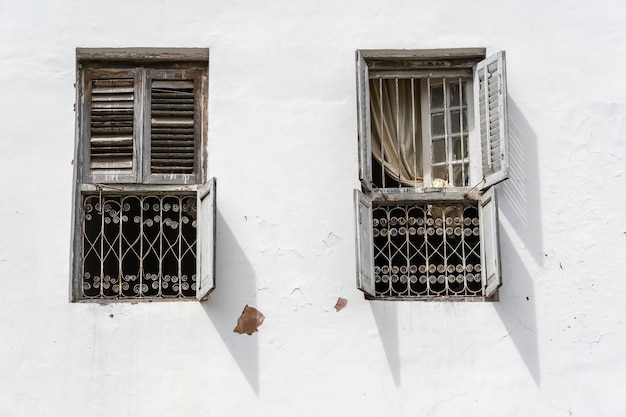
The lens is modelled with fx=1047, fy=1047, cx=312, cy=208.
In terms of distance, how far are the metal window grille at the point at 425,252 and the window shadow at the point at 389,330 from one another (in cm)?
15

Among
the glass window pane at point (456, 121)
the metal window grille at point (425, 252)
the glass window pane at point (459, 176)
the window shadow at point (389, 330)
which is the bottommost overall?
the window shadow at point (389, 330)

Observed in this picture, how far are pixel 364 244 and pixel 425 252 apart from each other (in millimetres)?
479

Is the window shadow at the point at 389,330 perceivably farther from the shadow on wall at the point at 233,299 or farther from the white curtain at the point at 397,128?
the white curtain at the point at 397,128

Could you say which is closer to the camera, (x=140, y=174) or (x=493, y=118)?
(x=493, y=118)

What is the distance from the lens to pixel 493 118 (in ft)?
21.5

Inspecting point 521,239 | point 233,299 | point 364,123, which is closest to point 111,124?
point 233,299

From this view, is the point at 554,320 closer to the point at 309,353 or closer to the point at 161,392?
the point at 309,353

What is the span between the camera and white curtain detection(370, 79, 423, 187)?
693 cm

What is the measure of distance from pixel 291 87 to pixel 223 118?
48 cm

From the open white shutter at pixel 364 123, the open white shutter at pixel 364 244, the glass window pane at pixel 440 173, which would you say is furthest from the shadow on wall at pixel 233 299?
the glass window pane at pixel 440 173

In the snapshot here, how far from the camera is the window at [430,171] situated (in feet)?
21.3

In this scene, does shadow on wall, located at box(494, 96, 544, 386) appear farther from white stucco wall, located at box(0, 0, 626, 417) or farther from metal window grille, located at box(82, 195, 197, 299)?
metal window grille, located at box(82, 195, 197, 299)

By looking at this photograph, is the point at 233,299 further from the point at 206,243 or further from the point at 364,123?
the point at 364,123

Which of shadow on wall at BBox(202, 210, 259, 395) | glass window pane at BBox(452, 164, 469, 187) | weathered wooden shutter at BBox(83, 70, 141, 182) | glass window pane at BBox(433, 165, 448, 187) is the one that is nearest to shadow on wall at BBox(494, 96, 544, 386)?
glass window pane at BBox(452, 164, 469, 187)
